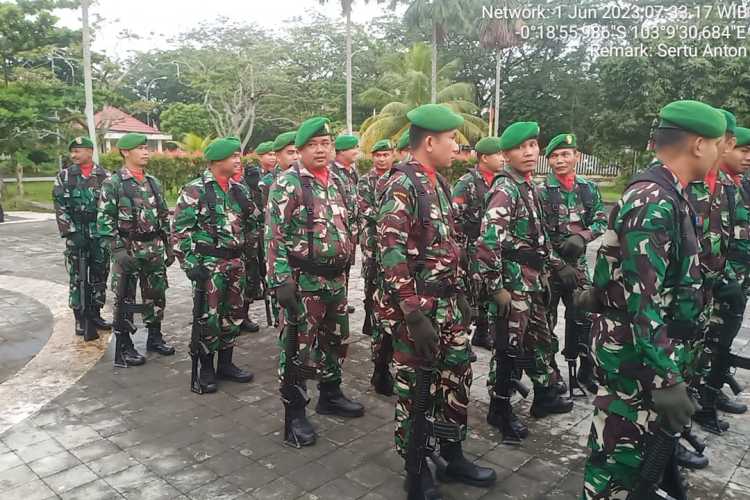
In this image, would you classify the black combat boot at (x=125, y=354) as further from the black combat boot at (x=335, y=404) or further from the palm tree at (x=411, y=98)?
the palm tree at (x=411, y=98)

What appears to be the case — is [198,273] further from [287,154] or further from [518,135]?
[518,135]

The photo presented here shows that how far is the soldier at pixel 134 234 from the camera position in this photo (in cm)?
533

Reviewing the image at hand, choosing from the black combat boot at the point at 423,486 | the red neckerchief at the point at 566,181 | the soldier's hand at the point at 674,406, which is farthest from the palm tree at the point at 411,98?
the soldier's hand at the point at 674,406

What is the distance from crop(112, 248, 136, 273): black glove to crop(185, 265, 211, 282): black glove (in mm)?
778

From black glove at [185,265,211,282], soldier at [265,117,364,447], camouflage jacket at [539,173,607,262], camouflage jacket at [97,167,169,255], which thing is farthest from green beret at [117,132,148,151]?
camouflage jacket at [539,173,607,262]

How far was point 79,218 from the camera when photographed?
20.5 feet

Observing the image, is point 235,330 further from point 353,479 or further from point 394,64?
point 394,64

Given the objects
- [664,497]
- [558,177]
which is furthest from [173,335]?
[664,497]

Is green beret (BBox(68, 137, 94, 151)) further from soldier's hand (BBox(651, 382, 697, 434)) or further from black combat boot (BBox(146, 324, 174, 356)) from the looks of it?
soldier's hand (BBox(651, 382, 697, 434))

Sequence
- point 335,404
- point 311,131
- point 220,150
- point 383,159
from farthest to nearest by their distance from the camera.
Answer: point 383,159 < point 220,150 < point 335,404 < point 311,131

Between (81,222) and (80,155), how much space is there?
0.71m

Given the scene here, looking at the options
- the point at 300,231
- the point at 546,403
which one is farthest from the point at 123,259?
the point at 546,403

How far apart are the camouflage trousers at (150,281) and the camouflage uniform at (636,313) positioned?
4.19 m

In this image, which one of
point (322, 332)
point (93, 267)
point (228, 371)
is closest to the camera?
point (322, 332)
